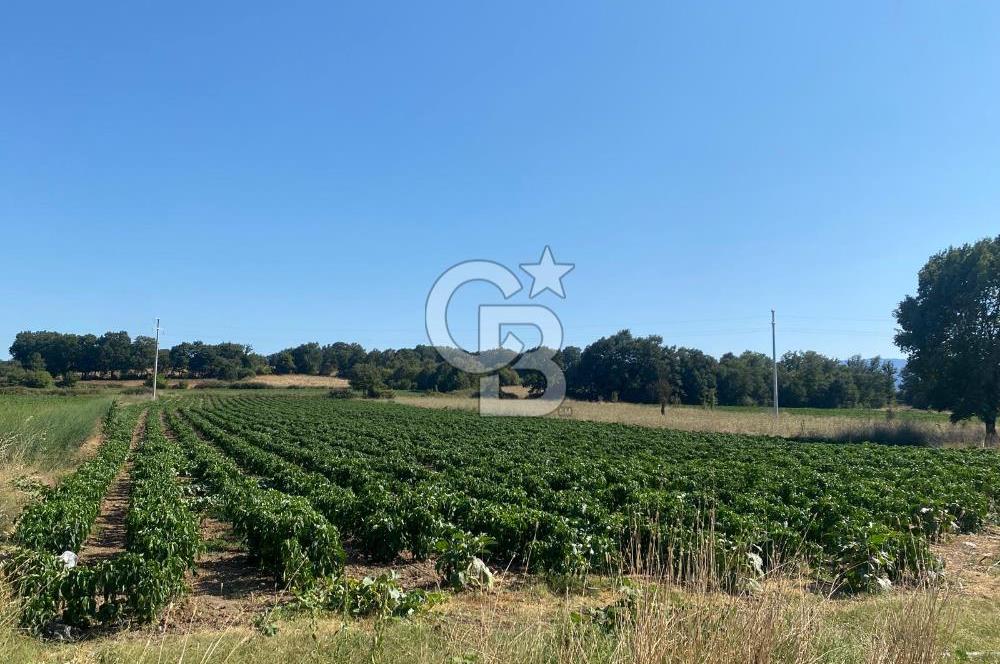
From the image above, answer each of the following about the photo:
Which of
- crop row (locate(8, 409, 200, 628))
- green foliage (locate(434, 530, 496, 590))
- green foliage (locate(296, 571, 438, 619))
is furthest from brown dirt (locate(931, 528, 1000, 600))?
crop row (locate(8, 409, 200, 628))

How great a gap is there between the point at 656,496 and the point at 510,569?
11.0 ft

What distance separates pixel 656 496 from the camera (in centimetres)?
1120

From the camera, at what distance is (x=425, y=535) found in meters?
9.20

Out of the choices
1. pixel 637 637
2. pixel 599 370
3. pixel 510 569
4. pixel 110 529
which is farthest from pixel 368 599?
pixel 599 370

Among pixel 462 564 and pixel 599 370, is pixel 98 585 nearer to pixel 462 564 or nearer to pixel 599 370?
pixel 462 564

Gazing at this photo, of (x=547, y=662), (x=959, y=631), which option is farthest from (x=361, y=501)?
(x=959, y=631)

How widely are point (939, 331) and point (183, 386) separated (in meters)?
102

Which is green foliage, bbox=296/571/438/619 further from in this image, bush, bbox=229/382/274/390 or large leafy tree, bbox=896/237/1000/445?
bush, bbox=229/382/274/390

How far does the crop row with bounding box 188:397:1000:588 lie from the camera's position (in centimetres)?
862

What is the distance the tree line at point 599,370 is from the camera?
88.4 meters

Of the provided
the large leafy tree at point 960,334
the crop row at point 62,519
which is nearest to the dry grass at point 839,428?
the large leafy tree at point 960,334

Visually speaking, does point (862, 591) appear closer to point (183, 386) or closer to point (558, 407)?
point (558, 407)

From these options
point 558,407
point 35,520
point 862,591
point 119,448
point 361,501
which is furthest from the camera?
point 558,407

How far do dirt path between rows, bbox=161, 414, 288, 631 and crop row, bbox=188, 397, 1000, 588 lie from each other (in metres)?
1.69
